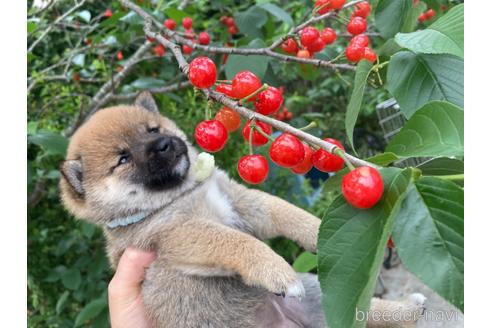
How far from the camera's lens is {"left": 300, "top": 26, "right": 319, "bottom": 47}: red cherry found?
1.85 m

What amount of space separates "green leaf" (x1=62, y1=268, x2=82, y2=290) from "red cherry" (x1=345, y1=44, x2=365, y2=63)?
2.50m

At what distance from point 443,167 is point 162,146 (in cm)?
120

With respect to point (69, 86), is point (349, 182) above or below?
above

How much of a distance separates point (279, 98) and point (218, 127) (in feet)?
0.66

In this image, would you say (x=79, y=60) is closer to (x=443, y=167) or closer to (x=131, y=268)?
(x=131, y=268)

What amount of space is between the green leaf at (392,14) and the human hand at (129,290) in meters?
1.39

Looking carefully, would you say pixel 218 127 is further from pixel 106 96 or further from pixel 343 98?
pixel 343 98

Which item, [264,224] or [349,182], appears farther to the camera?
[264,224]

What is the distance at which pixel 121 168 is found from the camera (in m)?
1.98

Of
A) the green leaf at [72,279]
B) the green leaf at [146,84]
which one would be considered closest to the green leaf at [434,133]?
the green leaf at [146,84]

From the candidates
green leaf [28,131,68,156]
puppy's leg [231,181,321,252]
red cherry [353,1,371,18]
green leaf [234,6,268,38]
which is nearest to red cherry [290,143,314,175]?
puppy's leg [231,181,321,252]

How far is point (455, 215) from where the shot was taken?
0.79 metres

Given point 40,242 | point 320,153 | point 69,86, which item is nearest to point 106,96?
point 69,86

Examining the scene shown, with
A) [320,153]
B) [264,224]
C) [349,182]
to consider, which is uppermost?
[349,182]
